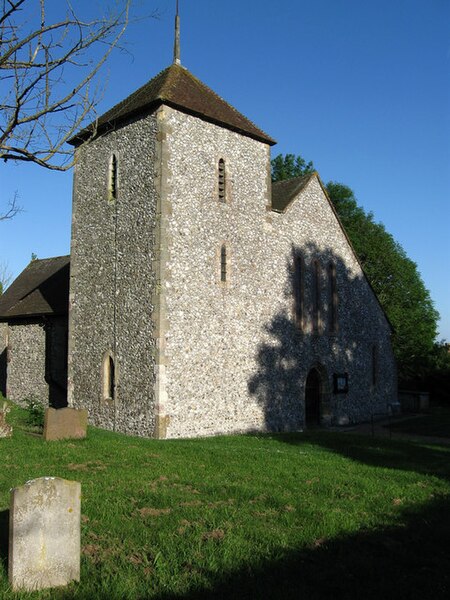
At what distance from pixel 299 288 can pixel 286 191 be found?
4.21 m

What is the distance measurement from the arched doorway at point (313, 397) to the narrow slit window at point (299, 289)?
7.29 feet

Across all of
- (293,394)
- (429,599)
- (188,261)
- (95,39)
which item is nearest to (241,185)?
(188,261)

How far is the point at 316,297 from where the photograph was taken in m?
22.0

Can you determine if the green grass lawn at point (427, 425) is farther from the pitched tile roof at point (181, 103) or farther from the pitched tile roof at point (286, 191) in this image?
the pitched tile roof at point (181, 103)

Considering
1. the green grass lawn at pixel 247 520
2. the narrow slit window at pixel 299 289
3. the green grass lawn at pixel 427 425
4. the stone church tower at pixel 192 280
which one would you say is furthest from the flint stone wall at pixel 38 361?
the green grass lawn at pixel 427 425

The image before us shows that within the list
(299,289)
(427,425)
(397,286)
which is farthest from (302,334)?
(397,286)

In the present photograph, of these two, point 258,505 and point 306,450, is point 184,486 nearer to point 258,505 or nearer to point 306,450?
point 258,505

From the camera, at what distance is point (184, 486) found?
9438mm

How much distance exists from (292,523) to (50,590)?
329cm

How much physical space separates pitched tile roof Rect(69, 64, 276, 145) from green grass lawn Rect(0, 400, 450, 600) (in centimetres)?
1021

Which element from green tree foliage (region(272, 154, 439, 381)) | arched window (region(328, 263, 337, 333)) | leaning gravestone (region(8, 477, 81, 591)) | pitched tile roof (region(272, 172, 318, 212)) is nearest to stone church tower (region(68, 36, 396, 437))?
pitched tile roof (region(272, 172, 318, 212))

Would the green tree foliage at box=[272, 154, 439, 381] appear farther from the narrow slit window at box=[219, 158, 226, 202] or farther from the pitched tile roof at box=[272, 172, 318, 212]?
the narrow slit window at box=[219, 158, 226, 202]

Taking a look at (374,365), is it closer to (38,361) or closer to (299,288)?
(299,288)

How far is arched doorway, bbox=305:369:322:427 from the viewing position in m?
21.4
